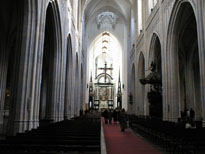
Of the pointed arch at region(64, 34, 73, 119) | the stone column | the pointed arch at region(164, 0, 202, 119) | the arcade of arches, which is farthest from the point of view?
the pointed arch at region(64, 34, 73, 119)

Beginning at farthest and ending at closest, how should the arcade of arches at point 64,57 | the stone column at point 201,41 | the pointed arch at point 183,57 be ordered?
the pointed arch at point 183,57
the stone column at point 201,41
the arcade of arches at point 64,57

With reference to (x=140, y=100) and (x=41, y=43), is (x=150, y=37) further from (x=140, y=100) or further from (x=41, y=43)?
(x=41, y=43)

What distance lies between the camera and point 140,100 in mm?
21297

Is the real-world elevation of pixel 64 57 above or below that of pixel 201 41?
above

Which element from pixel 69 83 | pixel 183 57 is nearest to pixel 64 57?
pixel 69 83

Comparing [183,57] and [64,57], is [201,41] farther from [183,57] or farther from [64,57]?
[183,57]

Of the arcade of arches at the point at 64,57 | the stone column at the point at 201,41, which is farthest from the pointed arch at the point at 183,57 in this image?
the stone column at the point at 201,41

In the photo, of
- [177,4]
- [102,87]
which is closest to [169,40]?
[177,4]

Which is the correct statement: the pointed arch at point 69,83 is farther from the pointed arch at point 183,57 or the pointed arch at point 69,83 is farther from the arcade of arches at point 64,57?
the pointed arch at point 183,57

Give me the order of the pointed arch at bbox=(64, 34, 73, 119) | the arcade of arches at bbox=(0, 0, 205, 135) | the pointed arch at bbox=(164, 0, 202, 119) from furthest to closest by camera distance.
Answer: the pointed arch at bbox=(64, 34, 73, 119) → the pointed arch at bbox=(164, 0, 202, 119) → the arcade of arches at bbox=(0, 0, 205, 135)

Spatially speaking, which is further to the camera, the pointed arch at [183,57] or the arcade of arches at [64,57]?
the pointed arch at [183,57]

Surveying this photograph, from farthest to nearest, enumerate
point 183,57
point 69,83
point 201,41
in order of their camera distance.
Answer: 1. point 183,57
2. point 69,83
3. point 201,41

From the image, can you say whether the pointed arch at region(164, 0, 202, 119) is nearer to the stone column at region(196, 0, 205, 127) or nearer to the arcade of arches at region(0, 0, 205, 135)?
the arcade of arches at region(0, 0, 205, 135)

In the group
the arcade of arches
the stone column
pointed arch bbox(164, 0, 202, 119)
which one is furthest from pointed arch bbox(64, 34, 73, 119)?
the stone column
